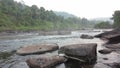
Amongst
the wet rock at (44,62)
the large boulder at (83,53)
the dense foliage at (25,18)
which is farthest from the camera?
the dense foliage at (25,18)

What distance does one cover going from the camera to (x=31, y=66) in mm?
15625

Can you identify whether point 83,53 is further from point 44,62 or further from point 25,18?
point 25,18

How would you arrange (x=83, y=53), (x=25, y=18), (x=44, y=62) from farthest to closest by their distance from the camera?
(x=25, y=18) < (x=83, y=53) < (x=44, y=62)

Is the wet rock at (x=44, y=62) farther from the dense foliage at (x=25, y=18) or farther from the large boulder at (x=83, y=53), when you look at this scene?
the dense foliage at (x=25, y=18)

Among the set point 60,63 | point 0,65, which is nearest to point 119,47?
point 60,63

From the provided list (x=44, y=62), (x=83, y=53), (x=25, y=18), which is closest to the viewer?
(x=44, y=62)

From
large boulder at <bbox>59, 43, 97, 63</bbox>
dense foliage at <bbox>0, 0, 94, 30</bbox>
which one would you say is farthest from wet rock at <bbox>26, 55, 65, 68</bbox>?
dense foliage at <bbox>0, 0, 94, 30</bbox>

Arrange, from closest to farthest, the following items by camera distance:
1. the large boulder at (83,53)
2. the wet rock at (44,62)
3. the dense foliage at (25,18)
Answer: the wet rock at (44,62) → the large boulder at (83,53) → the dense foliage at (25,18)

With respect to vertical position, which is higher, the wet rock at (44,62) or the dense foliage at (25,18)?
the dense foliage at (25,18)

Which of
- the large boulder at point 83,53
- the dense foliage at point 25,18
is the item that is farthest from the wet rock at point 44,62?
the dense foliage at point 25,18

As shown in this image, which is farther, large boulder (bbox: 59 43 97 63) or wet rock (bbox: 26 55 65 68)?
large boulder (bbox: 59 43 97 63)

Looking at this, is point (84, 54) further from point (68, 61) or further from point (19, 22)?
point (19, 22)

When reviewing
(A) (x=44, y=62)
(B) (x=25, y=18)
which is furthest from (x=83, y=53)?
(B) (x=25, y=18)

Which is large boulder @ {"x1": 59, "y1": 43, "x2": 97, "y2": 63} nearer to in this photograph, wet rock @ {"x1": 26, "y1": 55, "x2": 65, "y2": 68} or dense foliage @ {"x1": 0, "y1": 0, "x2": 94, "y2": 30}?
wet rock @ {"x1": 26, "y1": 55, "x2": 65, "y2": 68}
